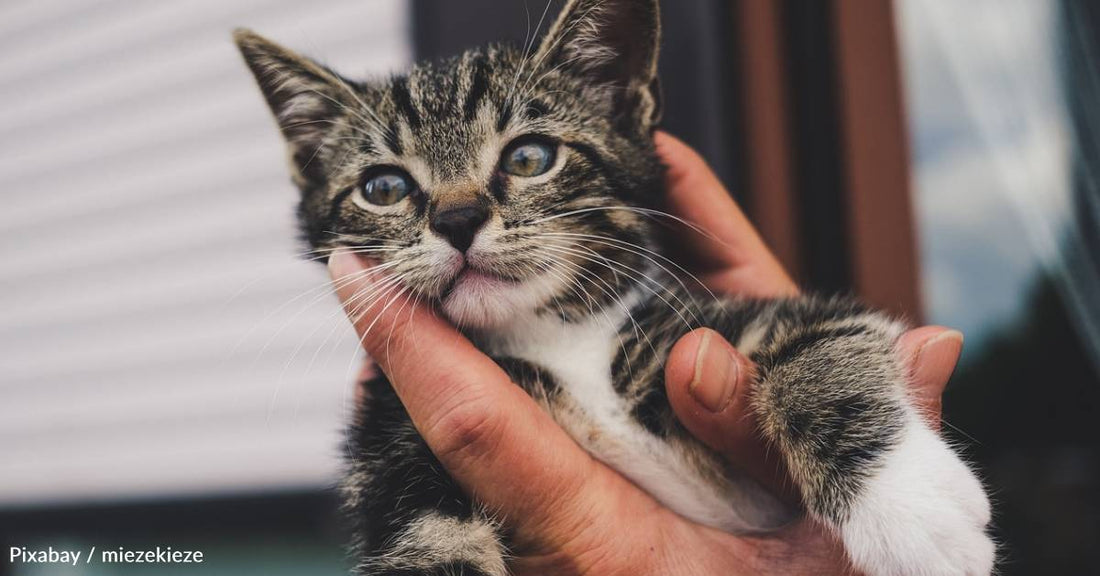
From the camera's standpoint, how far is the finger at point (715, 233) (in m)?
1.28

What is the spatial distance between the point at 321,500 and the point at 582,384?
1.73 meters

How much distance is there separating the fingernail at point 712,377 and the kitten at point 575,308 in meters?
0.07

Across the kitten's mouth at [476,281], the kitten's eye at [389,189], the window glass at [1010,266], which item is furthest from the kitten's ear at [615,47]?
the window glass at [1010,266]

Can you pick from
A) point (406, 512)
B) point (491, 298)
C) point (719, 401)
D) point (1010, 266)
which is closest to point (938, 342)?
point (719, 401)

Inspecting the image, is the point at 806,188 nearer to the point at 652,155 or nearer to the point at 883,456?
the point at 652,155

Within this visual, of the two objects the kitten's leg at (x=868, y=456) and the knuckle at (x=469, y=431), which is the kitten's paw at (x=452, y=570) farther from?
the kitten's leg at (x=868, y=456)

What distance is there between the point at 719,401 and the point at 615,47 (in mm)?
643

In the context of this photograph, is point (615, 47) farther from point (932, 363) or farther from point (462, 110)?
point (932, 363)

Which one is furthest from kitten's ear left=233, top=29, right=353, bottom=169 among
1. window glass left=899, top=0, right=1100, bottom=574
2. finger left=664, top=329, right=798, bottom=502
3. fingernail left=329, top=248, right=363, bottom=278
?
window glass left=899, top=0, right=1100, bottom=574

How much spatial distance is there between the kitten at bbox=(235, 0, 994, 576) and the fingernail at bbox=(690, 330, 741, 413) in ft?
0.23

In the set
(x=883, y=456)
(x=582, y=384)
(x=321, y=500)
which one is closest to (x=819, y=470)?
(x=883, y=456)

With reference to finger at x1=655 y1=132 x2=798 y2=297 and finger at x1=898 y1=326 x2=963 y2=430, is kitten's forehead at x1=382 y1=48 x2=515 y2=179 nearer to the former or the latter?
finger at x1=655 y1=132 x2=798 y2=297

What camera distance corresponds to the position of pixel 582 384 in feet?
3.14

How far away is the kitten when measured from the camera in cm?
77
